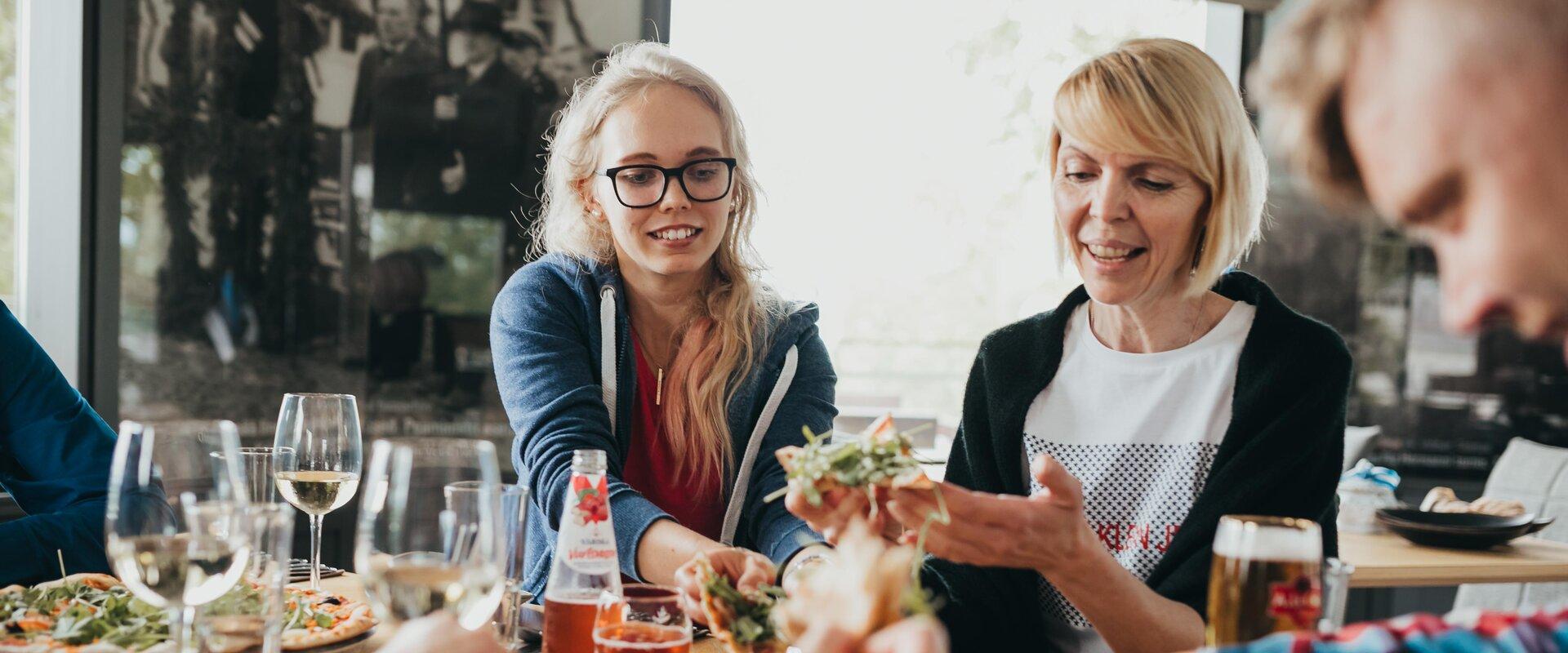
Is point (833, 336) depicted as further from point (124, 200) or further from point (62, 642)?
point (62, 642)

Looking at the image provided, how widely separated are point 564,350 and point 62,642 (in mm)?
858

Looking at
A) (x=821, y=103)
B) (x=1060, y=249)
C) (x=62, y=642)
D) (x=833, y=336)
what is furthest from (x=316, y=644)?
(x=833, y=336)

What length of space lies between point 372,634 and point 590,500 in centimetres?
30

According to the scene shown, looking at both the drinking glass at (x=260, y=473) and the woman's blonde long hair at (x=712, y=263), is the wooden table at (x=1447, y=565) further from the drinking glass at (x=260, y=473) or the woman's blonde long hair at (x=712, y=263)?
the drinking glass at (x=260, y=473)

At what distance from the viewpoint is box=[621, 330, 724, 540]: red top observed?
1.96 metres

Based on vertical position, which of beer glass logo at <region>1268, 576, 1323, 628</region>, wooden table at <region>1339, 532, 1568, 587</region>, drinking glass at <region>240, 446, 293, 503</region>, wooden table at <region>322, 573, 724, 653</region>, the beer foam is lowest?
wooden table at <region>1339, 532, 1568, 587</region>

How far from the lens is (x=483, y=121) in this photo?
12.2 feet

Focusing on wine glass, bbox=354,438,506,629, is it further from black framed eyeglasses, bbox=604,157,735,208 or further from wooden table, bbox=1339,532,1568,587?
wooden table, bbox=1339,532,1568,587

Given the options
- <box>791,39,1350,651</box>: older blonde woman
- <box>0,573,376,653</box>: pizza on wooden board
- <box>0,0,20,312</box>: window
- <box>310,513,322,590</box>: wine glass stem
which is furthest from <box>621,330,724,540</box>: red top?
<box>0,0,20,312</box>: window

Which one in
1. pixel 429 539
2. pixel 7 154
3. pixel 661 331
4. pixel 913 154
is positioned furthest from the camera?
pixel 913 154

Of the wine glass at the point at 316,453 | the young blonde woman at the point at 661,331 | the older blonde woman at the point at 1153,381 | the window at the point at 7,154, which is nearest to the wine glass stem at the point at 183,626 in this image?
the wine glass at the point at 316,453

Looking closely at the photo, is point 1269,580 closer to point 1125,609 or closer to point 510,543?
point 1125,609

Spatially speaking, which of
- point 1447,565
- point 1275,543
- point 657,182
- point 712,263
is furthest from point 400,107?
point 1275,543

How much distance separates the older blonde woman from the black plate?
139 cm
